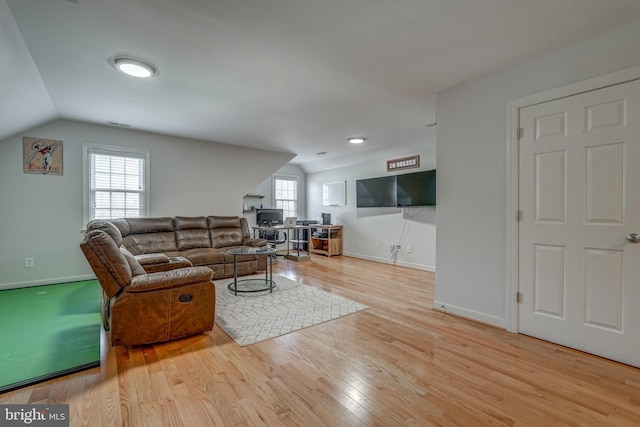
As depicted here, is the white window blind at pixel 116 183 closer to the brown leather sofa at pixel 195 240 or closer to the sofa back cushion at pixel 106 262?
the brown leather sofa at pixel 195 240

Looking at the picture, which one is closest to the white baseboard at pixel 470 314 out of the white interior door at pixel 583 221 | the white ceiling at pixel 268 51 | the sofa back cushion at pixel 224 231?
the white interior door at pixel 583 221

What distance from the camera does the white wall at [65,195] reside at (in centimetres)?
389

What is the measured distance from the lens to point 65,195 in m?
4.23

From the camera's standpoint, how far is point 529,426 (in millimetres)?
1438

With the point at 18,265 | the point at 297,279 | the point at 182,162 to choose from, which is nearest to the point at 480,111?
the point at 297,279

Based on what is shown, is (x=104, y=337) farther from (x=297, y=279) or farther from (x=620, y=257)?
(x=620, y=257)

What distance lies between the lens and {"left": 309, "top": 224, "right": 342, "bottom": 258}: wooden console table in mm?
6867

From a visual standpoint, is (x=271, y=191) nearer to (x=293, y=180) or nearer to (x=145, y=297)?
(x=293, y=180)

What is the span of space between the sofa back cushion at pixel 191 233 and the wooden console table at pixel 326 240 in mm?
2614

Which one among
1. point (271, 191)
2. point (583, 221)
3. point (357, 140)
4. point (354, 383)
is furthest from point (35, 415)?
point (271, 191)

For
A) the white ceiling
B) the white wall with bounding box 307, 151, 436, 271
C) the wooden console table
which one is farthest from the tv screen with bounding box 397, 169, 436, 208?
the wooden console table

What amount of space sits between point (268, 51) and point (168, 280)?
211 cm

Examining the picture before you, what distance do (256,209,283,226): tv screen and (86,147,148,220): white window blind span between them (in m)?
2.44

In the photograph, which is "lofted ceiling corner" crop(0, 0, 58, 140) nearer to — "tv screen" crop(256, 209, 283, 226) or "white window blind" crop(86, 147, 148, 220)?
"white window blind" crop(86, 147, 148, 220)
